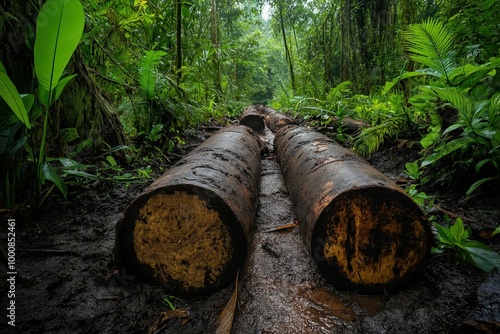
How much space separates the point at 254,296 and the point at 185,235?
47 cm

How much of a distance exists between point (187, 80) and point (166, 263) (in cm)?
462

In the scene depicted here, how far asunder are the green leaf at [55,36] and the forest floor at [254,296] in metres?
0.97

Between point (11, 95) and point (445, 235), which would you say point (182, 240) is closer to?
point (11, 95)

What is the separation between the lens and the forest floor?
1.07 meters

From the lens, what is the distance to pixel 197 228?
1.32 metres

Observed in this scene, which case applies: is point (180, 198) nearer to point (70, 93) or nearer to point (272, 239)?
point (272, 239)

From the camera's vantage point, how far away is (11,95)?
1231 mm

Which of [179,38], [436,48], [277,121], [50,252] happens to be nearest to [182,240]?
[50,252]

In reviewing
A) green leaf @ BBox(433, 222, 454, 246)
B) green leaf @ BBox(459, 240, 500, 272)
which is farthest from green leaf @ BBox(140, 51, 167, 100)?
green leaf @ BBox(459, 240, 500, 272)

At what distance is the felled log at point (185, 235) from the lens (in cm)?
130

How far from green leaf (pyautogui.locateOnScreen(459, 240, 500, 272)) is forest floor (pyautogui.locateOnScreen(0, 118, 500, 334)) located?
44 millimetres

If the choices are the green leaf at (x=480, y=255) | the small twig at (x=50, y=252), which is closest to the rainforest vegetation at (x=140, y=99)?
the small twig at (x=50, y=252)

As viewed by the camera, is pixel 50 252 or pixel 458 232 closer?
pixel 458 232

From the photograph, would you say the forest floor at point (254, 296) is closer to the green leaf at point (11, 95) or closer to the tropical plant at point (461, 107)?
the tropical plant at point (461, 107)
